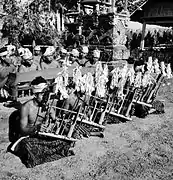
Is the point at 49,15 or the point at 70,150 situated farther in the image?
the point at 49,15

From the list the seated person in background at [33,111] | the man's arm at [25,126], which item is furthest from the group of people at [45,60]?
the man's arm at [25,126]

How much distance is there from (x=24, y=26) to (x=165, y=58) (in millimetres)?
8760

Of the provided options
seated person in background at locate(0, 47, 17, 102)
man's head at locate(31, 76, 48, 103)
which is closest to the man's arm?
man's head at locate(31, 76, 48, 103)

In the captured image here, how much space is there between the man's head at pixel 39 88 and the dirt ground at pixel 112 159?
1172mm

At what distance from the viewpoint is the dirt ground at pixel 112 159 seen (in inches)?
173

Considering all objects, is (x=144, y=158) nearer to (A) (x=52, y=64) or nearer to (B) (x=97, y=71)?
(B) (x=97, y=71)

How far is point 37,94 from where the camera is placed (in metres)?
4.83

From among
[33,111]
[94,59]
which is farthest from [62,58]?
[33,111]

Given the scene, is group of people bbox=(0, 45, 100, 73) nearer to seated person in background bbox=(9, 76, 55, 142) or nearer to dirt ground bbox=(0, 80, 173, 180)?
dirt ground bbox=(0, 80, 173, 180)

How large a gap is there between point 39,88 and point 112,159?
188 cm

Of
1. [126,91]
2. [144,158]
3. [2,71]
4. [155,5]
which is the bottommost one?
[144,158]

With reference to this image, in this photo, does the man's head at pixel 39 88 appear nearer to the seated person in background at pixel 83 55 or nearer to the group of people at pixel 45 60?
the group of people at pixel 45 60

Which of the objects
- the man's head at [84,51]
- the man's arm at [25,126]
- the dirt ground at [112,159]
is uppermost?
the man's head at [84,51]

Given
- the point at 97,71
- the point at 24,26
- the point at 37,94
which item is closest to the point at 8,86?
the point at 37,94
